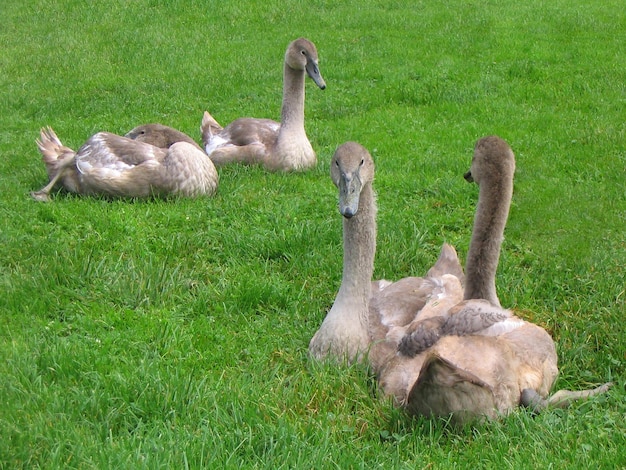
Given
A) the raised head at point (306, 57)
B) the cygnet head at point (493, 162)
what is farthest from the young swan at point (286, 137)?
the cygnet head at point (493, 162)

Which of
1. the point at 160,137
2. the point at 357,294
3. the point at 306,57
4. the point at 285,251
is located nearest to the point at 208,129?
the point at 160,137

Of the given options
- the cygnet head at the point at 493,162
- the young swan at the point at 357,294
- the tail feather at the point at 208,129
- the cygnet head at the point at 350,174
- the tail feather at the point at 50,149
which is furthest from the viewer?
the tail feather at the point at 208,129

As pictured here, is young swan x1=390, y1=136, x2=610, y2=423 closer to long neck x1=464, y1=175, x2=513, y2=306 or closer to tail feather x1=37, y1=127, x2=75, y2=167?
long neck x1=464, y1=175, x2=513, y2=306

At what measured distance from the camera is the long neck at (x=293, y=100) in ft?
29.8

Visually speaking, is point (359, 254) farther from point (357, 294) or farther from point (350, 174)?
point (350, 174)

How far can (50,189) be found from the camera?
8039 millimetres

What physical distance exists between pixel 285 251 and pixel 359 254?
1607 millimetres

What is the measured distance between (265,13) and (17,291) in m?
12.0

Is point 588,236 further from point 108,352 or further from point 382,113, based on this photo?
point 382,113

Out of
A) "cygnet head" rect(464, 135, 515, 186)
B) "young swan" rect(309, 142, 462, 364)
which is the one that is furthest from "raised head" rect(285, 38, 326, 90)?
"young swan" rect(309, 142, 462, 364)

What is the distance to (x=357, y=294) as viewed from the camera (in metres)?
4.88

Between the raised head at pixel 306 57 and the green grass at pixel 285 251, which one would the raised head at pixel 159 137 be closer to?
the green grass at pixel 285 251

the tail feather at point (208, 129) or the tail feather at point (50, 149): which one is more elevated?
the tail feather at point (208, 129)

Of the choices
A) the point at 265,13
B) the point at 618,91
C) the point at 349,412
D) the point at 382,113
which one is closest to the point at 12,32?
the point at 265,13
